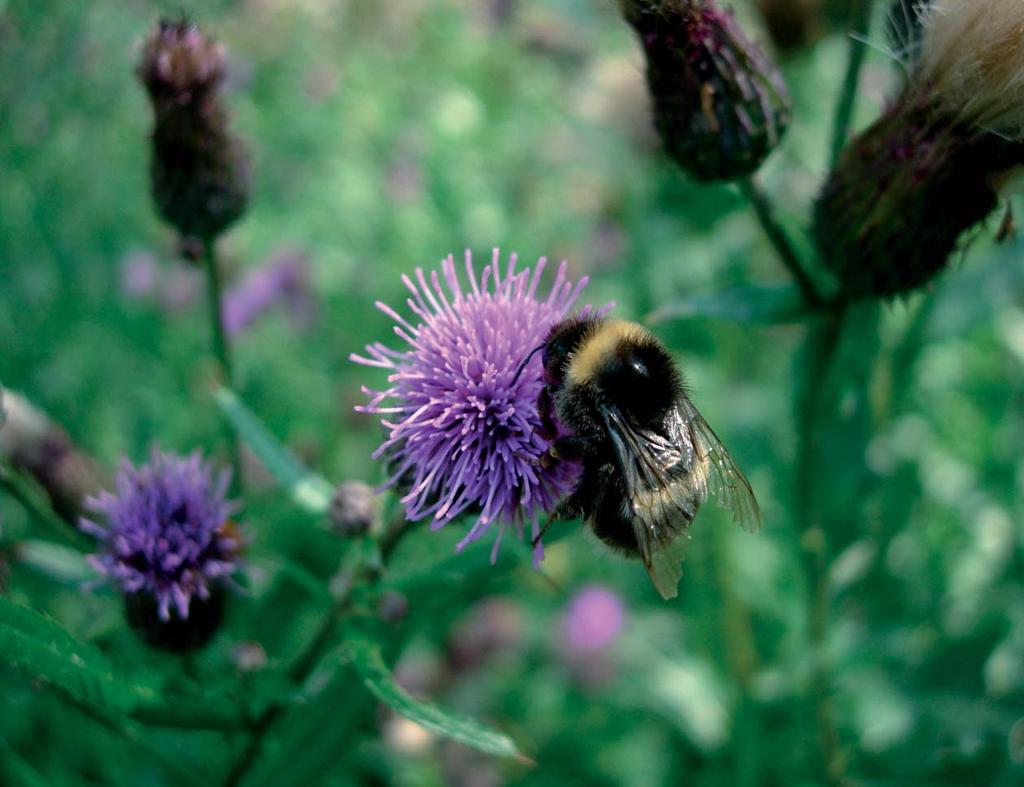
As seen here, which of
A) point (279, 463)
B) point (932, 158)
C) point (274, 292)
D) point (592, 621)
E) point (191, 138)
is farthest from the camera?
point (274, 292)

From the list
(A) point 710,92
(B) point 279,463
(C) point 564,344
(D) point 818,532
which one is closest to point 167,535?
(B) point 279,463

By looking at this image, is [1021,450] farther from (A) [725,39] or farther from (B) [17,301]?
(B) [17,301]

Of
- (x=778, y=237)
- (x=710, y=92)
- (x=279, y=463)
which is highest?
(x=710, y=92)

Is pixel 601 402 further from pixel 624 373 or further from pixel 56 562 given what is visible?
pixel 56 562

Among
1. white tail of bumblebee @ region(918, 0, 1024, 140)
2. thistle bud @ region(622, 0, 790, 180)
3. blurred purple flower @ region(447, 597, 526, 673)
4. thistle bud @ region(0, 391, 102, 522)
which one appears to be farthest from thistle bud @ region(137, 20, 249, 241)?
blurred purple flower @ region(447, 597, 526, 673)

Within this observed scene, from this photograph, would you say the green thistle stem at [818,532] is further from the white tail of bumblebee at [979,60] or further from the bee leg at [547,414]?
the bee leg at [547,414]

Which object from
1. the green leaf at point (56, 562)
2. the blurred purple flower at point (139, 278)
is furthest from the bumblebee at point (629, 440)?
the blurred purple flower at point (139, 278)
